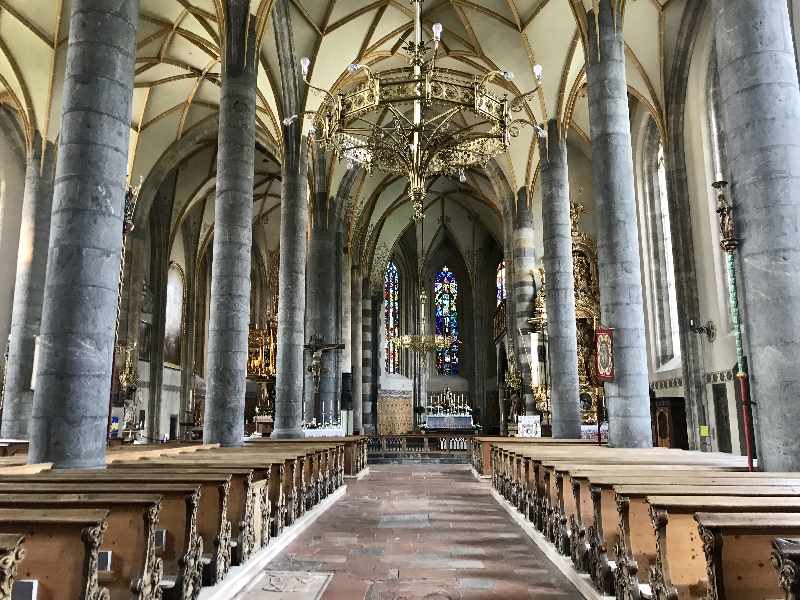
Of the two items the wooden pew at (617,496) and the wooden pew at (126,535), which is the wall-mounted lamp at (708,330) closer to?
the wooden pew at (617,496)

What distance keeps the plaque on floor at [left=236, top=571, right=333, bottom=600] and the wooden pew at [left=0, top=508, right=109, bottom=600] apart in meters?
2.14

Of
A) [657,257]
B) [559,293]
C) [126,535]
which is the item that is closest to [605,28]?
[559,293]

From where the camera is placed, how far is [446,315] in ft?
122

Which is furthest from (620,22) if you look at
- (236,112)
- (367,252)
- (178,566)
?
(367,252)

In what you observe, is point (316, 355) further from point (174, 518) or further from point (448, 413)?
point (174, 518)

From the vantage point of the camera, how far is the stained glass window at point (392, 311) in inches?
1403

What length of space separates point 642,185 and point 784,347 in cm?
1420

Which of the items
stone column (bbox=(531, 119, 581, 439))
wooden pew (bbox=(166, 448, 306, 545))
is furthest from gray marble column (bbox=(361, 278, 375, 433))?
wooden pew (bbox=(166, 448, 306, 545))

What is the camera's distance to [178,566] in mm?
4066

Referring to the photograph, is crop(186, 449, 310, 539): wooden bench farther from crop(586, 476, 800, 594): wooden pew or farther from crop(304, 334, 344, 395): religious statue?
crop(304, 334, 344, 395): religious statue

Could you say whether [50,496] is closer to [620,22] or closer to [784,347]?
[784,347]

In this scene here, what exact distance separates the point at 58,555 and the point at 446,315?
34.4 metres

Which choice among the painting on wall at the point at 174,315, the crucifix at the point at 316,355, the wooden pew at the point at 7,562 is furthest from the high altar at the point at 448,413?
the wooden pew at the point at 7,562

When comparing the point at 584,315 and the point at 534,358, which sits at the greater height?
the point at 584,315
